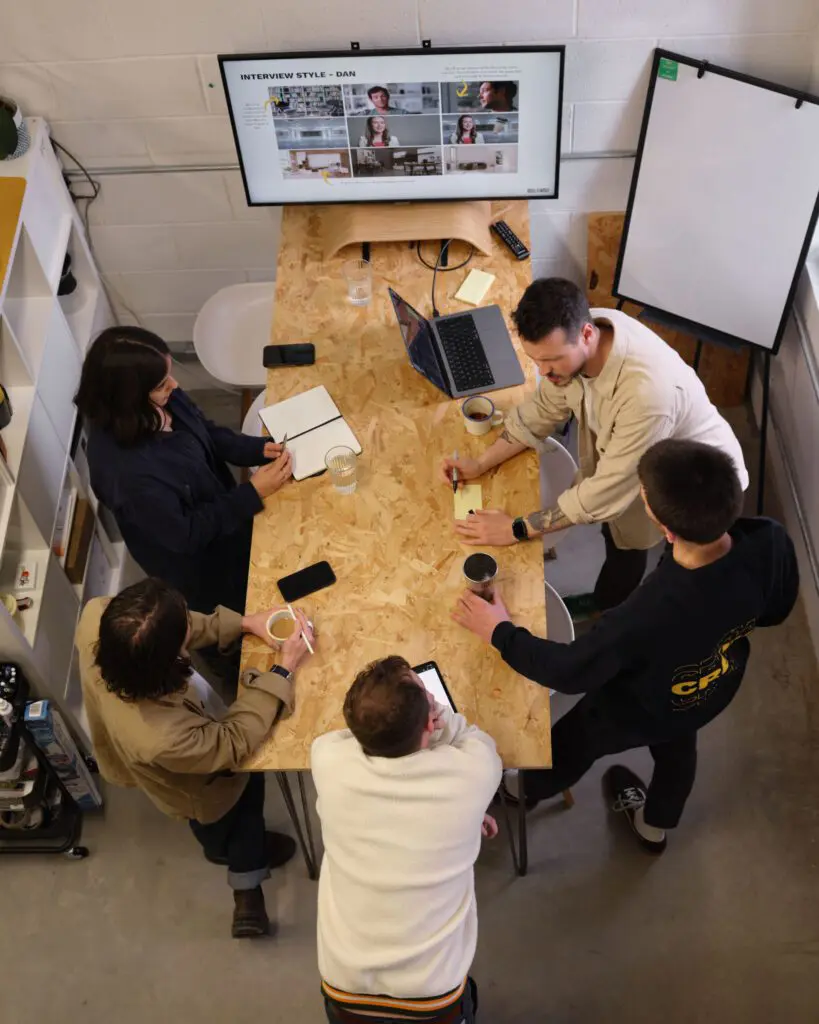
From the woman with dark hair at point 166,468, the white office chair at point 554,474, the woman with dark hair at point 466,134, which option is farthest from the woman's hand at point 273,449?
the woman with dark hair at point 466,134

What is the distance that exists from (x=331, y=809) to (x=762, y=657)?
1.97m

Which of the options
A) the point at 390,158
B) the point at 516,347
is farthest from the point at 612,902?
the point at 390,158

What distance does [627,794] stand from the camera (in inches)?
120

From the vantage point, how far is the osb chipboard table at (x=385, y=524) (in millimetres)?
2352

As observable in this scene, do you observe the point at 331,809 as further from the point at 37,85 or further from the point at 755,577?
the point at 37,85

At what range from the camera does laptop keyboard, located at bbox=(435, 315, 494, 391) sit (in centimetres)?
292

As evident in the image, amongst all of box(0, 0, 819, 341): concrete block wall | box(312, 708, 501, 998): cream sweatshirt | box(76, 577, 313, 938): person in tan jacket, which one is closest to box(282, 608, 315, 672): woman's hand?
box(76, 577, 313, 938): person in tan jacket

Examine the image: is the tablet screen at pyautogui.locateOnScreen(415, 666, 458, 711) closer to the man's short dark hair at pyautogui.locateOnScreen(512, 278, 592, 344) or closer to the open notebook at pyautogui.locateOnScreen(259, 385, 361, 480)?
the open notebook at pyautogui.locateOnScreen(259, 385, 361, 480)

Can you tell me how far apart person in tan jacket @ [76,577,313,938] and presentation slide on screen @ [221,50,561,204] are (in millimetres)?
1572

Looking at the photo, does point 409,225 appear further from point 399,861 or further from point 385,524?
point 399,861

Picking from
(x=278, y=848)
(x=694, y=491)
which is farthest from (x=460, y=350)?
(x=278, y=848)

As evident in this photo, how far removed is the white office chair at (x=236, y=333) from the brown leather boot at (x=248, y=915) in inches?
66.8

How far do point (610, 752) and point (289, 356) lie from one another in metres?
1.54

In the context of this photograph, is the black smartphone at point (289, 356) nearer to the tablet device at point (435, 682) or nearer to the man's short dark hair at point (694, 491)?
the tablet device at point (435, 682)
